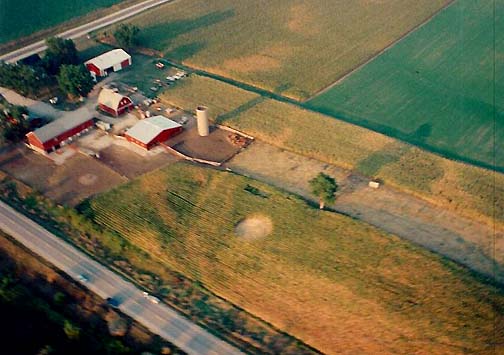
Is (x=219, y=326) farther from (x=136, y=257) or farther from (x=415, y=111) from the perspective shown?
(x=415, y=111)

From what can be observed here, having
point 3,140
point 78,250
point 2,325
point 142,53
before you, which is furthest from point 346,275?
point 142,53

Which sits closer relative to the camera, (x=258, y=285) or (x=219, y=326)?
(x=219, y=326)

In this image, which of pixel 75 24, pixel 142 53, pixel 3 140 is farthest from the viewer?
pixel 75 24

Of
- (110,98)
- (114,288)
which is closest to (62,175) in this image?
(110,98)

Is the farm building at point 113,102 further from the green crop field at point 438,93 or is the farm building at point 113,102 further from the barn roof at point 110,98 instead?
the green crop field at point 438,93

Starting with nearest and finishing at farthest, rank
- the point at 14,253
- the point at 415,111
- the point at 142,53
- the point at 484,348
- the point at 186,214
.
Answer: the point at 484,348, the point at 14,253, the point at 186,214, the point at 415,111, the point at 142,53

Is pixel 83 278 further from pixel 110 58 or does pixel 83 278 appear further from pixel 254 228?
pixel 110 58

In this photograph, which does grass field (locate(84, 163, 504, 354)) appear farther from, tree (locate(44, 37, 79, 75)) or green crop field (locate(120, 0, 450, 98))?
tree (locate(44, 37, 79, 75))

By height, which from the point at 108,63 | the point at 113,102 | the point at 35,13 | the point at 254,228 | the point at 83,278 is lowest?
the point at 83,278
